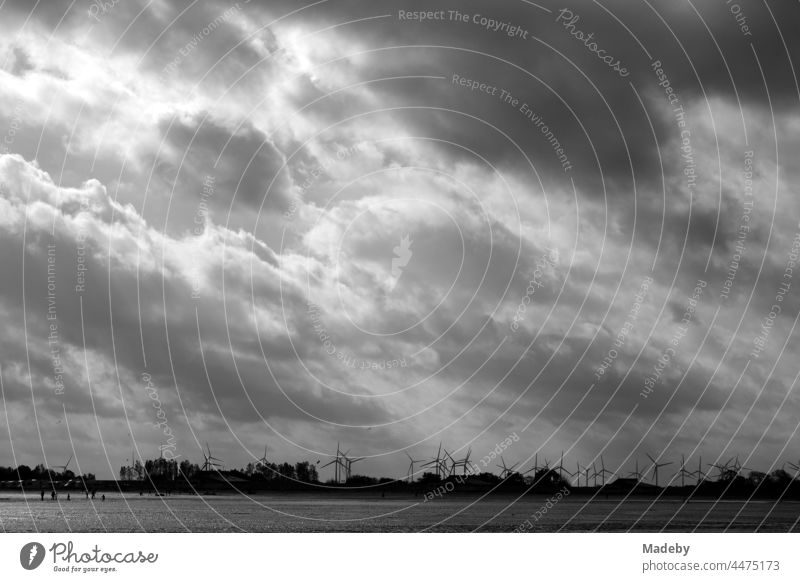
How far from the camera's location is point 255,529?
106 m
